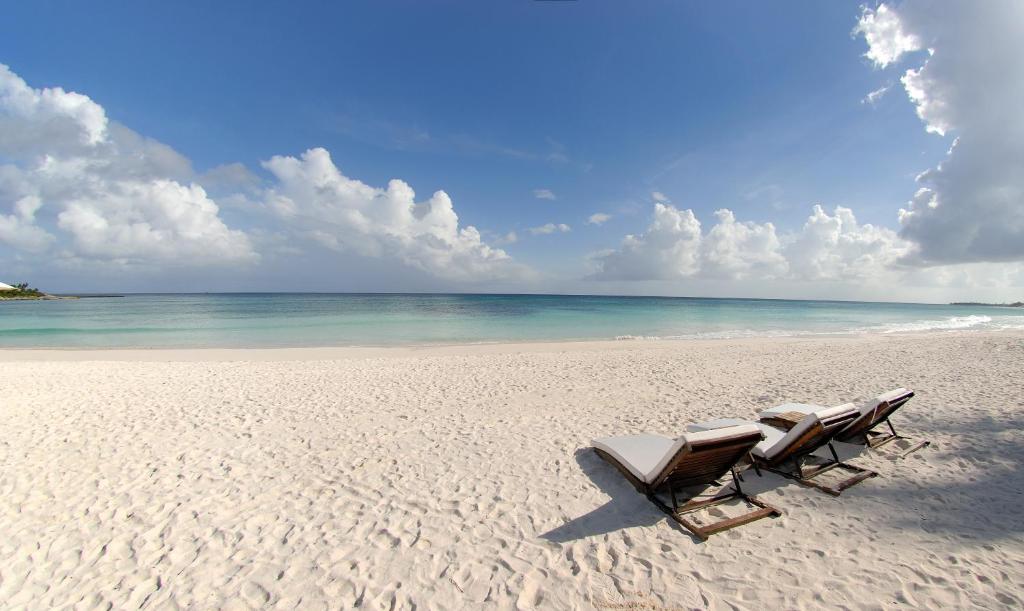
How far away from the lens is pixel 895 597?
3096 millimetres

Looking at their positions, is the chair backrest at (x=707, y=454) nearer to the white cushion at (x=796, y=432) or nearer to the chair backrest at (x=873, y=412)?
the white cushion at (x=796, y=432)

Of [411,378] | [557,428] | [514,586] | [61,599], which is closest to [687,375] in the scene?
[557,428]

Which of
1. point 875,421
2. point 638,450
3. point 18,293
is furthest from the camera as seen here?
point 18,293

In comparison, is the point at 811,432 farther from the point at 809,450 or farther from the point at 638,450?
the point at 638,450

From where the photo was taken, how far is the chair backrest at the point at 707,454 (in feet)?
12.8

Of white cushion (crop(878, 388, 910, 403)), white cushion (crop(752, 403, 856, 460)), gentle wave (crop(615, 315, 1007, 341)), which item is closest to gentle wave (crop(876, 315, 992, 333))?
gentle wave (crop(615, 315, 1007, 341))

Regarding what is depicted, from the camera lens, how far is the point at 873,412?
5.50 meters

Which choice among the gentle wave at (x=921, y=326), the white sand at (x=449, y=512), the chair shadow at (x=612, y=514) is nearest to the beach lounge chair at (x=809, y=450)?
the white sand at (x=449, y=512)

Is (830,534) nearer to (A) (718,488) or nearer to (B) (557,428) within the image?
(A) (718,488)

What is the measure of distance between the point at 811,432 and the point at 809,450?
64cm

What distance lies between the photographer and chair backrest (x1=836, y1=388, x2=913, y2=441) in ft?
18.0

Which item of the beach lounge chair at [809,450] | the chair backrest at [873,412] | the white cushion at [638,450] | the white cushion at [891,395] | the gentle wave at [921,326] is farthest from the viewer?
the gentle wave at [921,326]

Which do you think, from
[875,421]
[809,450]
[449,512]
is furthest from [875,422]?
[449,512]

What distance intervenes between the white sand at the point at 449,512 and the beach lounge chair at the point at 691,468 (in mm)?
131
